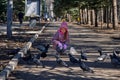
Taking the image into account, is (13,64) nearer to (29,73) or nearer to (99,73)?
(29,73)

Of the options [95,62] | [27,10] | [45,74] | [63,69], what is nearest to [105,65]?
[95,62]

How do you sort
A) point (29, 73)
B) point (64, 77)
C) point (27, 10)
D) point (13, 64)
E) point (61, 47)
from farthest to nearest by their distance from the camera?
point (27, 10) → point (61, 47) → point (13, 64) → point (29, 73) → point (64, 77)

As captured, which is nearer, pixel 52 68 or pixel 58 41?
pixel 52 68

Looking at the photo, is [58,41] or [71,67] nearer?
[71,67]

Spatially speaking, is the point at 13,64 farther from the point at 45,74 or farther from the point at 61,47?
the point at 61,47

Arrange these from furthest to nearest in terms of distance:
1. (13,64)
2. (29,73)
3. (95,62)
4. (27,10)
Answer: (27,10) → (95,62) → (13,64) → (29,73)

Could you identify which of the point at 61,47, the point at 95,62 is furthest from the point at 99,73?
the point at 61,47

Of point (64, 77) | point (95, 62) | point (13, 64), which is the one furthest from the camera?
point (95, 62)

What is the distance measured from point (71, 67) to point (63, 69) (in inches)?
19.5

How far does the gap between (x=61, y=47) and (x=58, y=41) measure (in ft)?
0.86

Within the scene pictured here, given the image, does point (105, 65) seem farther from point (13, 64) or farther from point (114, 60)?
point (13, 64)

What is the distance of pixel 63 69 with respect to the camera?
1309cm

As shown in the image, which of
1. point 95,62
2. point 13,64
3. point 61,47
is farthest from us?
point 61,47

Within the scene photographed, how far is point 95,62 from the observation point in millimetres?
14781
